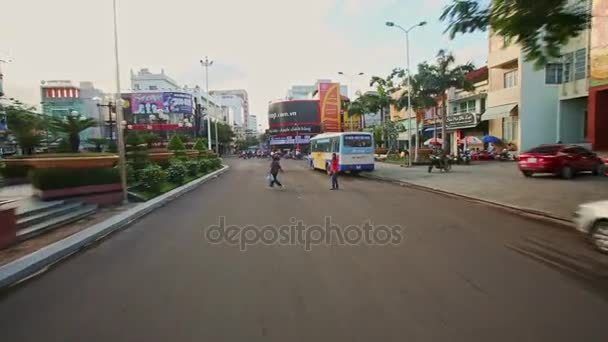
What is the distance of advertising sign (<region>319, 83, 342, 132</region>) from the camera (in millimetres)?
91500

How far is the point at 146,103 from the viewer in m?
72.0

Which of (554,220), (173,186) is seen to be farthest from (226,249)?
(173,186)

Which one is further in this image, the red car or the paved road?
the red car

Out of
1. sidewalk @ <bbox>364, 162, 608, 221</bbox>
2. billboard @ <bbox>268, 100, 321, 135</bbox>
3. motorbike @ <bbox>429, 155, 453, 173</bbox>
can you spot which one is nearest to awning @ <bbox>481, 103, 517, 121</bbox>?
motorbike @ <bbox>429, 155, 453, 173</bbox>

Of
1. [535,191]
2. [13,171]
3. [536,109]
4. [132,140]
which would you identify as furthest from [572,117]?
[13,171]

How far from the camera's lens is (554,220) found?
910 centimetres

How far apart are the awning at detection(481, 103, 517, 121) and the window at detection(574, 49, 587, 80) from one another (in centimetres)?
476

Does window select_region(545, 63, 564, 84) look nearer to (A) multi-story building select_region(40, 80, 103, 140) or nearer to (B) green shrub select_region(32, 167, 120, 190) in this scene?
(B) green shrub select_region(32, 167, 120, 190)

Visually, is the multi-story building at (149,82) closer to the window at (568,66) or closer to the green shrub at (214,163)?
the green shrub at (214,163)

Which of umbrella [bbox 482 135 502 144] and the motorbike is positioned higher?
umbrella [bbox 482 135 502 144]

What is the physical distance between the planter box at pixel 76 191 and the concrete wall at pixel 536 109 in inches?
1111

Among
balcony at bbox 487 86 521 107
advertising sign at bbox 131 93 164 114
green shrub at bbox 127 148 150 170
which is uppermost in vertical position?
advertising sign at bbox 131 93 164 114

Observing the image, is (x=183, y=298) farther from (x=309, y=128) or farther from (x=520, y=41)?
(x=309, y=128)
